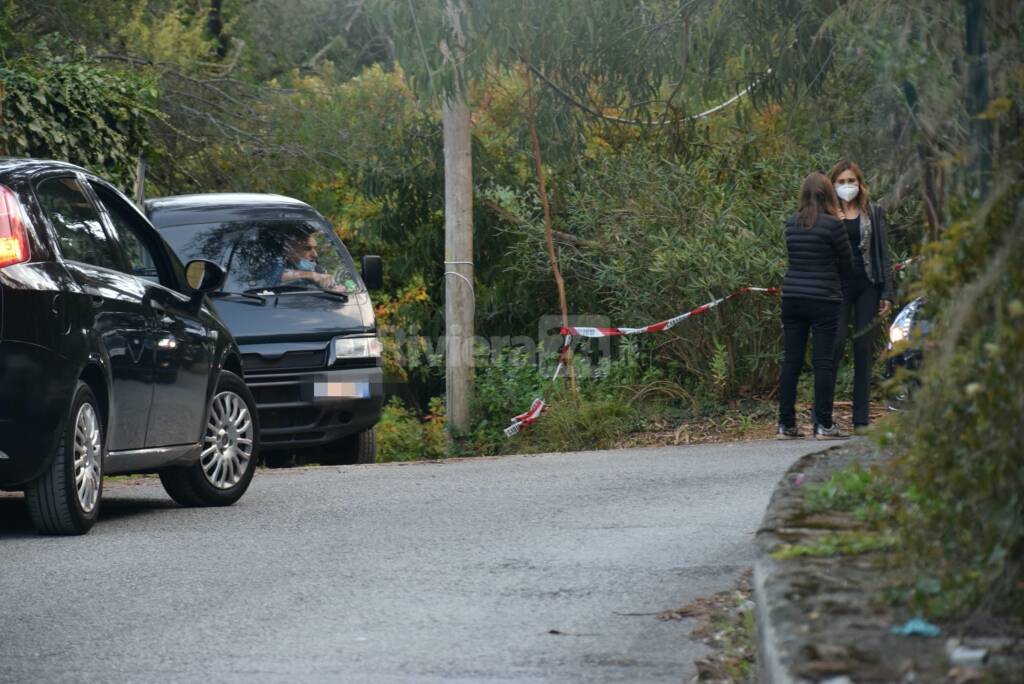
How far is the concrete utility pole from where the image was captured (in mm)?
16016

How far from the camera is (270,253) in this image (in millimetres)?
14484

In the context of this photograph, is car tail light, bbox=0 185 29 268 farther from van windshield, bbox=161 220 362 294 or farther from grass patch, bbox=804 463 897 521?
van windshield, bbox=161 220 362 294

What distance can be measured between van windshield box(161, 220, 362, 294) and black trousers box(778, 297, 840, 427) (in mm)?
3633

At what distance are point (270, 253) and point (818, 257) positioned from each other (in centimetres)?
462

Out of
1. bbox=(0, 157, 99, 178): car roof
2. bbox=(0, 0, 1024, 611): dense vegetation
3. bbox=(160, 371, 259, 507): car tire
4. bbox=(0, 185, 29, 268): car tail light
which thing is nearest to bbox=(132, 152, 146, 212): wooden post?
bbox=(0, 0, 1024, 611): dense vegetation

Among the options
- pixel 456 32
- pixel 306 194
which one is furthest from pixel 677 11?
pixel 306 194

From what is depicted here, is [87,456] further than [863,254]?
No

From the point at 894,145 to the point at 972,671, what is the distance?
331 inches

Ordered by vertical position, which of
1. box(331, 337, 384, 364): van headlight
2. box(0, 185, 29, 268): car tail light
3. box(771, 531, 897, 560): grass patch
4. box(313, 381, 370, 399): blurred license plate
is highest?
box(0, 185, 29, 268): car tail light

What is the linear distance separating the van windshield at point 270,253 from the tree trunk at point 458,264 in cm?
169

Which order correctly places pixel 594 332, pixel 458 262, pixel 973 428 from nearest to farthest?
1. pixel 973 428
2. pixel 458 262
3. pixel 594 332

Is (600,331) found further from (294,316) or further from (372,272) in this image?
(294,316)

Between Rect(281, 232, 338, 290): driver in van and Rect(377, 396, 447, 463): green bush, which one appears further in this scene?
Rect(377, 396, 447, 463): green bush

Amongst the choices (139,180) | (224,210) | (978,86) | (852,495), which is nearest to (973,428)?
(852,495)
